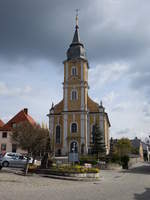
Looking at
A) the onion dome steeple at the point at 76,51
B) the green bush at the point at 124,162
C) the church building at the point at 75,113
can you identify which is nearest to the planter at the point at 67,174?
the green bush at the point at 124,162

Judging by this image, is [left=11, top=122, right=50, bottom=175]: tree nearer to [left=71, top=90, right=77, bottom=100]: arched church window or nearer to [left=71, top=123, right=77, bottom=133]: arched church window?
[left=71, top=123, right=77, bottom=133]: arched church window

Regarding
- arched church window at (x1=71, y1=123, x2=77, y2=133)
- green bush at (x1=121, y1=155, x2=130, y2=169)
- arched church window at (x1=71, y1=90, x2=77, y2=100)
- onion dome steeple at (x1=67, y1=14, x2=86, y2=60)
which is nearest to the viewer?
green bush at (x1=121, y1=155, x2=130, y2=169)

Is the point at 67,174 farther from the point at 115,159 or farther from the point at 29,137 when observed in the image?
the point at 115,159

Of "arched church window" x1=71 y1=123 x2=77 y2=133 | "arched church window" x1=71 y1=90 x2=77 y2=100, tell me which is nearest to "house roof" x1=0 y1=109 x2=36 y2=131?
"arched church window" x1=71 y1=123 x2=77 y2=133

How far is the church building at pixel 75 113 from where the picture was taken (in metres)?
47.9

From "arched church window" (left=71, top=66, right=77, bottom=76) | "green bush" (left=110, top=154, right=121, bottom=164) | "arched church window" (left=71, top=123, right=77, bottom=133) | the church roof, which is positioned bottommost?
"green bush" (left=110, top=154, right=121, bottom=164)

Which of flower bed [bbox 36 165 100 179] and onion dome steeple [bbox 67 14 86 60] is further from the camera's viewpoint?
onion dome steeple [bbox 67 14 86 60]

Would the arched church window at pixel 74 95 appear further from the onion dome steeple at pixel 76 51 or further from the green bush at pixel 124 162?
the green bush at pixel 124 162

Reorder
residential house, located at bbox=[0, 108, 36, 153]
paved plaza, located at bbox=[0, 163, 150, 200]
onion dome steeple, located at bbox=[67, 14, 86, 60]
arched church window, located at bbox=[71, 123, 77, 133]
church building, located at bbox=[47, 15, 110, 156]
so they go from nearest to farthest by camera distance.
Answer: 1. paved plaza, located at bbox=[0, 163, 150, 200]
2. residential house, located at bbox=[0, 108, 36, 153]
3. church building, located at bbox=[47, 15, 110, 156]
4. arched church window, located at bbox=[71, 123, 77, 133]
5. onion dome steeple, located at bbox=[67, 14, 86, 60]

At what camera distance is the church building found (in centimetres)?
4791

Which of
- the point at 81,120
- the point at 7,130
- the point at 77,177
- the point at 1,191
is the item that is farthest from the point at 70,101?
the point at 1,191

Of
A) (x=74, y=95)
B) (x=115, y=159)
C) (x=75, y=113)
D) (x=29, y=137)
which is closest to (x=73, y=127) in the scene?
(x=75, y=113)

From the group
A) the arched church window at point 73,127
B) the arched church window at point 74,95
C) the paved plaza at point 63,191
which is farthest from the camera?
the arched church window at point 74,95

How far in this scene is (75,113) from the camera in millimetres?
49062
